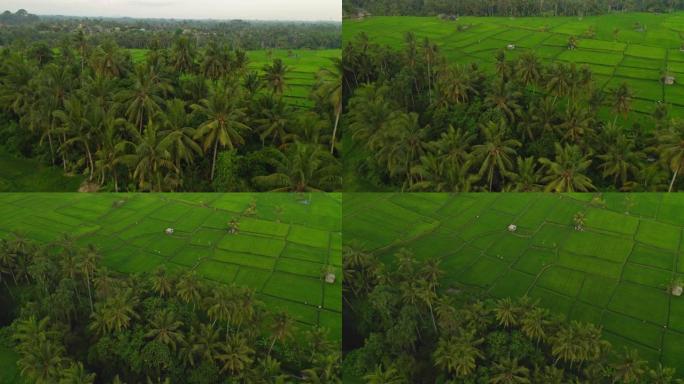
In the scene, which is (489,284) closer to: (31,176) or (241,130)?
(241,130)

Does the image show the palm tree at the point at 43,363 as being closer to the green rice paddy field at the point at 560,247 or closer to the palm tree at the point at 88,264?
the palm tree at the point at 88,264

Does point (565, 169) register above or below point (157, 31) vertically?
below

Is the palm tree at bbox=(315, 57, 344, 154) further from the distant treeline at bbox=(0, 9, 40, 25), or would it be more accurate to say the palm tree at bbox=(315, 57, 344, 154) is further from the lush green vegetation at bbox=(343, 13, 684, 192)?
Answer: the distant treeline at bbox=(0, 9, 40, 25)

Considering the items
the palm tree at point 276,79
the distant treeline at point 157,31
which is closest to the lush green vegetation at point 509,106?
the distant treeline at point 157,31

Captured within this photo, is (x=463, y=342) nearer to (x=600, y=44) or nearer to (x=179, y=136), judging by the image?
(x=179, y=136)

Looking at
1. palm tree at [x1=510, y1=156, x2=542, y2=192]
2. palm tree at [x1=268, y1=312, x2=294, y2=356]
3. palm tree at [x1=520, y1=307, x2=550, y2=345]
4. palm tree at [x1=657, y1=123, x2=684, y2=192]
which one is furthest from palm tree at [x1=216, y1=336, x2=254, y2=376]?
palm tree at [x1=657, y1=123, x2=684, y2=192]

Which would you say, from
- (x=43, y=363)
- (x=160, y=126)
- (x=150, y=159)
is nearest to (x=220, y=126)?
(x=160, y=126)
